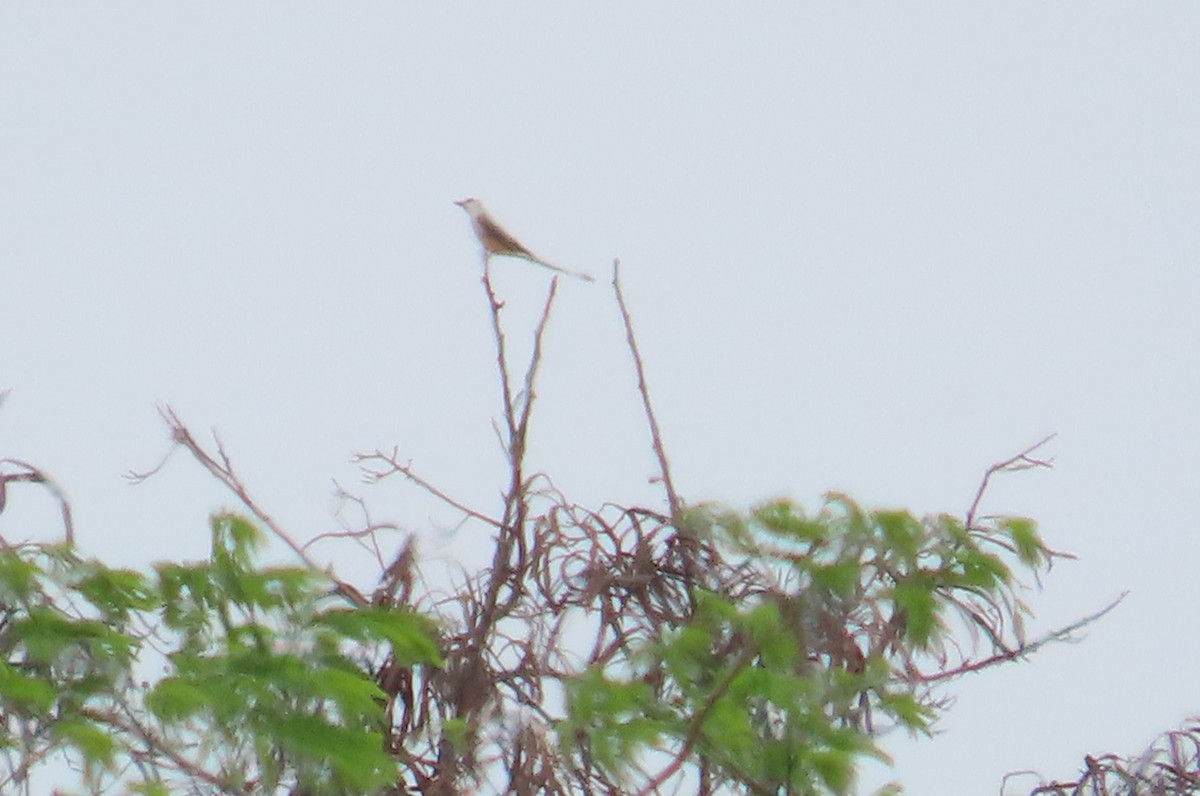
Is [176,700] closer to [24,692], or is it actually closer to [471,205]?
[24,692]

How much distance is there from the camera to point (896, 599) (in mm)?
3607

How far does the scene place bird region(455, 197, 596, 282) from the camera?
452cm

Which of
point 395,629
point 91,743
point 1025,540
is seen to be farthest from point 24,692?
Result: point 1025,540

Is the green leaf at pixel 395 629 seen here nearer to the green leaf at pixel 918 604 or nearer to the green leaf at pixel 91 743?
the green leaf at pixel 91 743

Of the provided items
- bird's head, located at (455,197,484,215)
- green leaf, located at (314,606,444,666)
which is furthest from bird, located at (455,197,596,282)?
green leaf, located at (314,606,444,666)

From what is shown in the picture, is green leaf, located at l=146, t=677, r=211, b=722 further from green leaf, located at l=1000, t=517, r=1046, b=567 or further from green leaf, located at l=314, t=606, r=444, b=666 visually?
green leaf, located at l=1000, t=517, r=1046, b=567

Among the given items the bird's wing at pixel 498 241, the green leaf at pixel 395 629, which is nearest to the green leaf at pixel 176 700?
the green leaf at pixel 395 629

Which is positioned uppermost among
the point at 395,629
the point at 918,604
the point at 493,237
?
the point at 493,237

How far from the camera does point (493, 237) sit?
15.0ft

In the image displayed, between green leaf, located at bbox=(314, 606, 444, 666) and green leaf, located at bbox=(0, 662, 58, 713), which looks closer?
green leaf, located at bbox=(0, 662, 58, 713)

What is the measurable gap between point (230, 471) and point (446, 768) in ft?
2.15

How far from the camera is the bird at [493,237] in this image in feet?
14.8

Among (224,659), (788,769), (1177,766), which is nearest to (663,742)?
(788,769)

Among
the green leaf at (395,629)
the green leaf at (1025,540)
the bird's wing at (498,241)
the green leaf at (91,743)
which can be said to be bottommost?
the green leaf at (91,743)
